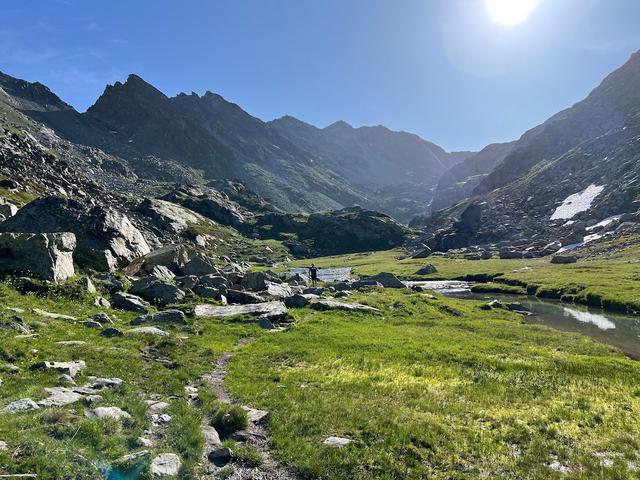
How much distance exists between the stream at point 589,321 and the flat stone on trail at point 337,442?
3288cm

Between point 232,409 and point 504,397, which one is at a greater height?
point 232,409

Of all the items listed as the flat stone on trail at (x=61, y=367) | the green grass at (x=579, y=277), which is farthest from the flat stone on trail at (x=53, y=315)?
the green grass at (x=579, y=277)

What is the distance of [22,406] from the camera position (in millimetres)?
13688

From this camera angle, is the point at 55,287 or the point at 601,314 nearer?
the point at 55,287

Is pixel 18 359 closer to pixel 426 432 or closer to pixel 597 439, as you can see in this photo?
pixel 426 432

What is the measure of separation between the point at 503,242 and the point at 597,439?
190 metres

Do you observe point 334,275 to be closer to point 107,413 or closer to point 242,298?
point 242,298

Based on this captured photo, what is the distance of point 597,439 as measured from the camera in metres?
15.7

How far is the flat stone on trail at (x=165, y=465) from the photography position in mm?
11695

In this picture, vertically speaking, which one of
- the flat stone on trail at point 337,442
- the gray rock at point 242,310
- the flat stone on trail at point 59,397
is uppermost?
the flat stone on trail at point 59,397

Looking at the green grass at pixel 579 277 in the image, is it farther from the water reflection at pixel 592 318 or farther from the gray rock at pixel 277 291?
the gray rock at pixel 277 291

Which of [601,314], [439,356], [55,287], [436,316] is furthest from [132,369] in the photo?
[601,314]

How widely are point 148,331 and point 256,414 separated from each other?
14656 millimetres

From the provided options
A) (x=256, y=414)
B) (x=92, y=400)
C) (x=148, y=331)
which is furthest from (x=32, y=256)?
A: (x=256, y=414)
